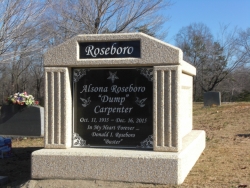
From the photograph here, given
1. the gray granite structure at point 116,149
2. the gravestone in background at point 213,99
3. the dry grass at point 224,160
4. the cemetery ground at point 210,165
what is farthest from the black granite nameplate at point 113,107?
the gravestone in background at point 213,99

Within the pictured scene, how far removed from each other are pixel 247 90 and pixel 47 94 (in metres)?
39.4

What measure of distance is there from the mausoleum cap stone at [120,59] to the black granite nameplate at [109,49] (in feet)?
0.19

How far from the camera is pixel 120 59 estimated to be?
5.43 m

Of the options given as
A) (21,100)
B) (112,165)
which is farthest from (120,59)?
(21,100)

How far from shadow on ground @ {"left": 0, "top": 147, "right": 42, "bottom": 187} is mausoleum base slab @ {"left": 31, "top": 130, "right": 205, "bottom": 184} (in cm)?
64

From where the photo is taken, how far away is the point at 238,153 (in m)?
7.49

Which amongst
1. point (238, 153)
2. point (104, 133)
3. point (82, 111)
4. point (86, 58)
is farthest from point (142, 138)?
point (238, 153)

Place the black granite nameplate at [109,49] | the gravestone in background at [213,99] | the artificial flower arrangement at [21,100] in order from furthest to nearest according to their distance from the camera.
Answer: the gravestone in background at [213,99], the artificial flower arrangement at [21,100], the black granite nameplate at [109,49]

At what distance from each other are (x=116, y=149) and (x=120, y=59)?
4.32 ft

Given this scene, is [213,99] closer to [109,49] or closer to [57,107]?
[109,49]

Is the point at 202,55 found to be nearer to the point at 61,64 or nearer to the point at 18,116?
the point at 18,116

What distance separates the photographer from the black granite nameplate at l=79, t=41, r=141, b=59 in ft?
17.8

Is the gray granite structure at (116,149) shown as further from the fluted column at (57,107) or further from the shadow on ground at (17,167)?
the shadow on ground at (17,167)

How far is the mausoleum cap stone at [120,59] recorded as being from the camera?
5.23 meters
